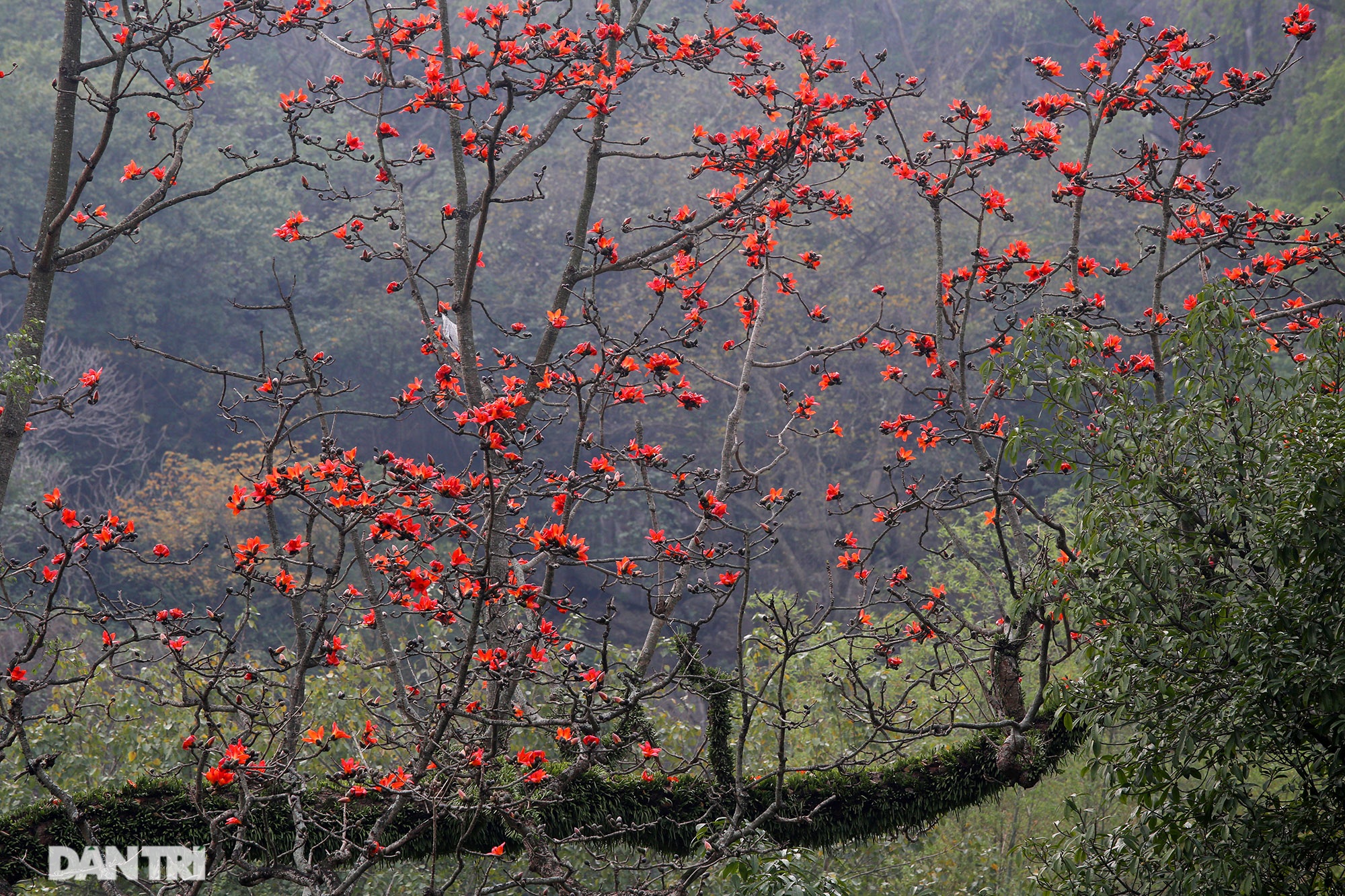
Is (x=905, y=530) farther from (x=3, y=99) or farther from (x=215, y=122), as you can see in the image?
(x=3, y=99)

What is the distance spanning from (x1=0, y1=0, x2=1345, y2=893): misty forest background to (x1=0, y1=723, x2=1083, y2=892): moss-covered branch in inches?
401

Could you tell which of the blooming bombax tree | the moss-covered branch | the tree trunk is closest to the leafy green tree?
the moss-covered branch

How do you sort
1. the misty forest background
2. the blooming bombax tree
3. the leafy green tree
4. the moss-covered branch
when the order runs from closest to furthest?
1. the leafy green tree
2. the moss-covered branch
3. the blooming bombax tree
4. the misty forest background

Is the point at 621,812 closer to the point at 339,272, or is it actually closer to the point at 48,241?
the point at 48,241

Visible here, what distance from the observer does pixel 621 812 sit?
361 cm

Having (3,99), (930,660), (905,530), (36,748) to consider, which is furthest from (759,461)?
(3,99)

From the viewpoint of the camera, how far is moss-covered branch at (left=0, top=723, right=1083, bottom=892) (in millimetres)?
3105

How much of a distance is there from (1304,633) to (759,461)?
12.5 m

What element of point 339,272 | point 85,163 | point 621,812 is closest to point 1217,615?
point 621,812

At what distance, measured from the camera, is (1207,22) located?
50.2ft

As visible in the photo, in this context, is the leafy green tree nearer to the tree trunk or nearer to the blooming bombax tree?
the blooming bombax tree

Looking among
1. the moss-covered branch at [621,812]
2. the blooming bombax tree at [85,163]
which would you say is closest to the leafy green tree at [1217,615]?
the moss-covered branch at [621,812]

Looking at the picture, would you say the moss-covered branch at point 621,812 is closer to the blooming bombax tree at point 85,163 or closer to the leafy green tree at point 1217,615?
the leafy green tree at point 1217,615

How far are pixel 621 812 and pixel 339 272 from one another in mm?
13424
